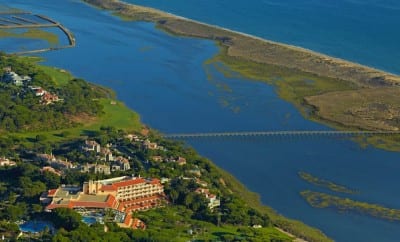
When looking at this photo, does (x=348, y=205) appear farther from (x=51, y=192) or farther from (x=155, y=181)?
(x=51, y=192)

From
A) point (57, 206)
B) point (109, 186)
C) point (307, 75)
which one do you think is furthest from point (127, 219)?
point (307, 75)

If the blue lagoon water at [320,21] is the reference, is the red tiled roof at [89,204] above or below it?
below

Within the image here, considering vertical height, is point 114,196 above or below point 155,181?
below

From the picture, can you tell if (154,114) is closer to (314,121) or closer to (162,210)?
(314,121)

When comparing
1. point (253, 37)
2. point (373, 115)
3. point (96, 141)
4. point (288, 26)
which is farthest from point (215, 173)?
point (288, 26)

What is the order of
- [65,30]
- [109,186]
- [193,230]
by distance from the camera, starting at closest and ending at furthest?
1. [193,230]
2. [109,186]
3. [65,30]

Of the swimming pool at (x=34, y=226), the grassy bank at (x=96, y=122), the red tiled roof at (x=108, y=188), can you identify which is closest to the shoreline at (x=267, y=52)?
the grassy bank at (x=96, y=122)

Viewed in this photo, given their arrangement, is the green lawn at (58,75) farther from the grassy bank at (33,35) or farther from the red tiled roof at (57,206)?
the red tiled roof at (57,206)

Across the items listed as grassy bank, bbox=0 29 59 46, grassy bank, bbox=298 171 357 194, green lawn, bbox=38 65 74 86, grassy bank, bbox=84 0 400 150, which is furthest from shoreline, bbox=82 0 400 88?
grassy bank, bbox=298 171 357 194

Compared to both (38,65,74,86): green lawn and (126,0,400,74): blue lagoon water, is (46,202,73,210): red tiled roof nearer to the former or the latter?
(38,65,74,86): green lawn
